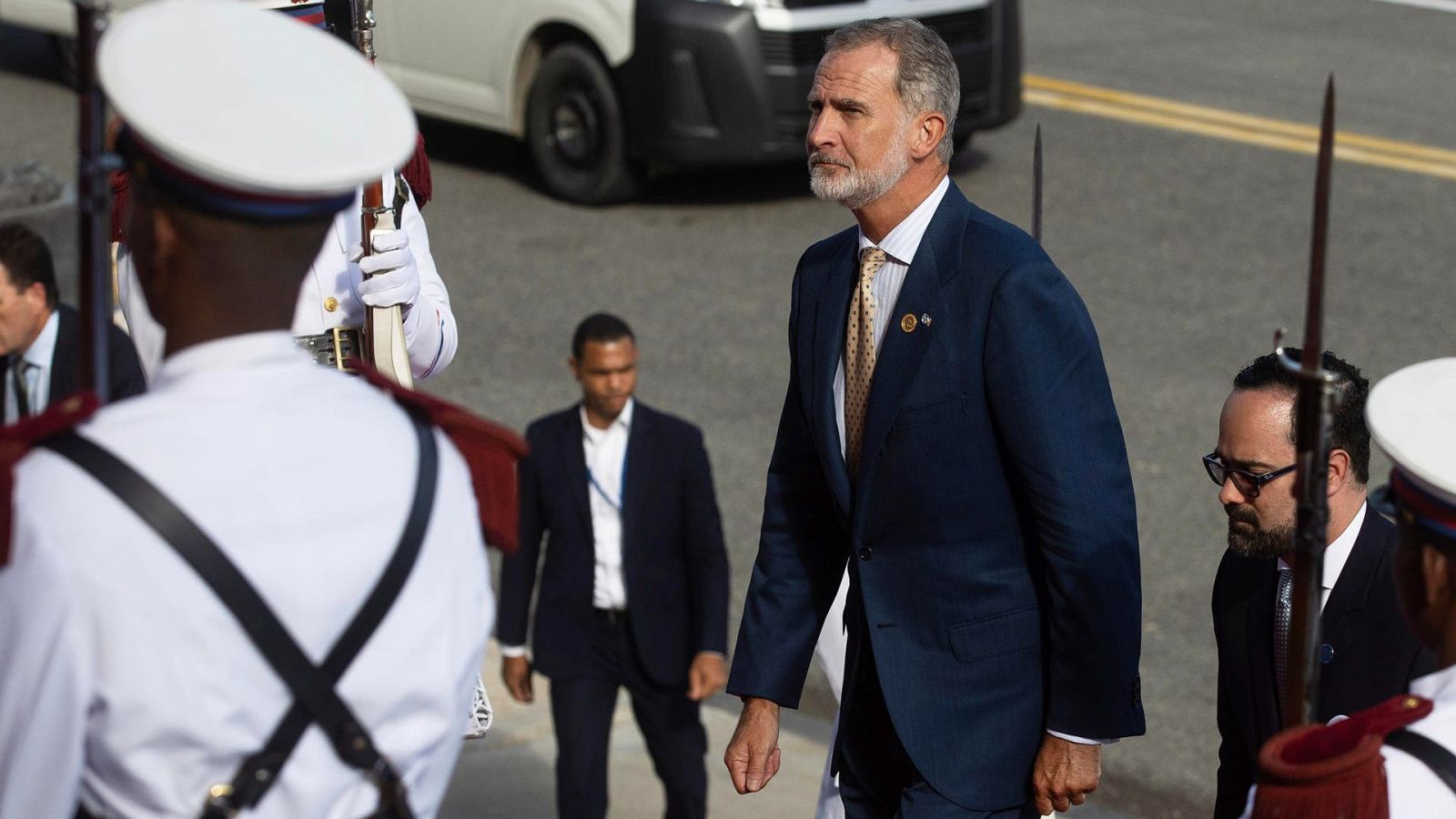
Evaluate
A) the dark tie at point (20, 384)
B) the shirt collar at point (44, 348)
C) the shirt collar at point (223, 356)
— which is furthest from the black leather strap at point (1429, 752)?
the shirt collar at point (44, 348)

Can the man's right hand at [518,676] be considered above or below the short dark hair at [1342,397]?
below

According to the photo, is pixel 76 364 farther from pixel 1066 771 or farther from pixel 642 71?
pixel 642 71

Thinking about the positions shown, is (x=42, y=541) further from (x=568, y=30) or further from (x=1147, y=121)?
(x=1147, y=121)

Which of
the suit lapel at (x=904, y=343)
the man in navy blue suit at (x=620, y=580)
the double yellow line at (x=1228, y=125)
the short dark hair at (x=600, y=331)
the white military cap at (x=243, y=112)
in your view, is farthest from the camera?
the double yellow line at (x=1228, y=125)

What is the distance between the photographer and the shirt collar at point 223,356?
2.37 metres

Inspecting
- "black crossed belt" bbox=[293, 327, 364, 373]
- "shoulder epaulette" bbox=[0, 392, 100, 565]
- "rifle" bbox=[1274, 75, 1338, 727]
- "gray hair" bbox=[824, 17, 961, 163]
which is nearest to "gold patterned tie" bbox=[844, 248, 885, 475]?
"gray hair" bbox=[824, 17, 961, 163]

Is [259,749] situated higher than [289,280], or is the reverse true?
[289,280]

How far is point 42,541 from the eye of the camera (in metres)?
2.19

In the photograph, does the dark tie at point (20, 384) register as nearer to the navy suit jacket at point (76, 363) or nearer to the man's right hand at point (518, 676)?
the navy suit jacket at point (76, 363)

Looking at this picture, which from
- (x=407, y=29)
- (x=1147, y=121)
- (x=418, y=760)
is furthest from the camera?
(x=1147, y=121)

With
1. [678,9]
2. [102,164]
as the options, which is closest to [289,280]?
[102,164]

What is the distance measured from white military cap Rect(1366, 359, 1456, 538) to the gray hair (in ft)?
4.48

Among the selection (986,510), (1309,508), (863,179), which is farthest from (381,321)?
(1309,508)

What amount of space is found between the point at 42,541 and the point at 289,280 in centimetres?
44
